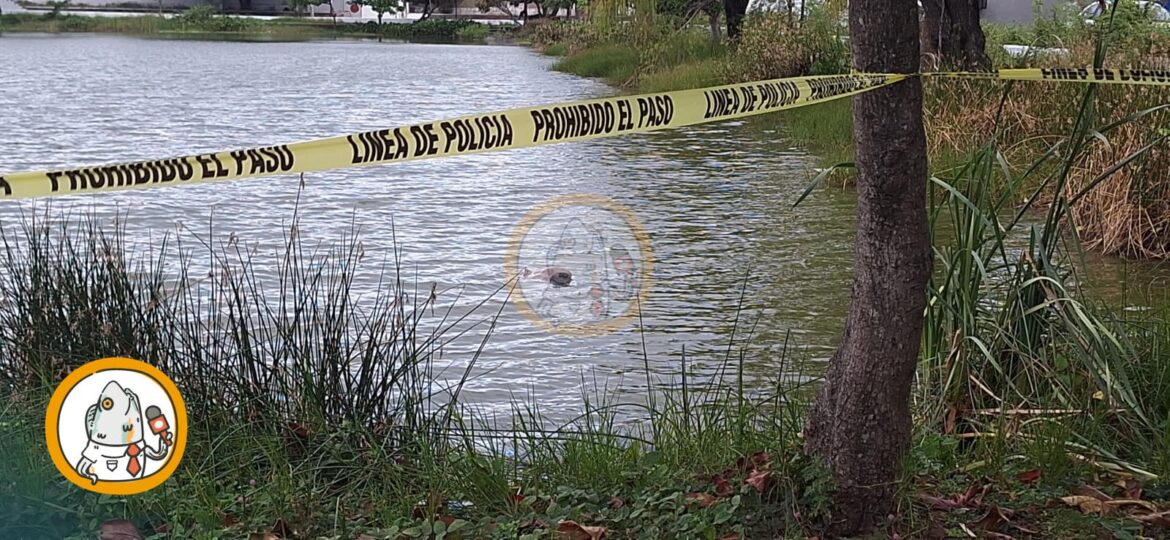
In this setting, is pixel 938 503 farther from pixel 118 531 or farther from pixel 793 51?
pixel 793 51

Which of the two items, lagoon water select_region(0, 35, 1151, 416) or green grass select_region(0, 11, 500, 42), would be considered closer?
lagoon water select_region(0, 35, 1151, 416)

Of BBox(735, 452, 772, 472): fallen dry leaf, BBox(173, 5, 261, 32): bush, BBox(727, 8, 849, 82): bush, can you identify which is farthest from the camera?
BBox(173, 5, 261, 32): bush

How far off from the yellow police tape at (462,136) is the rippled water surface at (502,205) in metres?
1.54

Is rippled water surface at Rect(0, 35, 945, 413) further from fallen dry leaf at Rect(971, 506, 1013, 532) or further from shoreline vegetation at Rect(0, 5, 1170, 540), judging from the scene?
fallen dry leaf at Rect(971, 506, 1013, 532)

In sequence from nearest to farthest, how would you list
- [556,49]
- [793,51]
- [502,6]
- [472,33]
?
[793,51]
[556,49]
[472,33]
[502,6]

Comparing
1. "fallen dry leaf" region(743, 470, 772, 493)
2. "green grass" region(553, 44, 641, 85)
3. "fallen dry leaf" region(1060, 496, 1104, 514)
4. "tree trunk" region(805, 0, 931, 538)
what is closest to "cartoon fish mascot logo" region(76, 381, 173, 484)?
"fallen dry leaf" region(743, 470, 772, 493)

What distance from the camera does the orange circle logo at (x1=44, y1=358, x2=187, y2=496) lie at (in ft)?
11.5

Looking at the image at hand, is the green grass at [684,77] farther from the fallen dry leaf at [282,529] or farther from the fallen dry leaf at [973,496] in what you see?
the fallen dry leaf at [282,529]

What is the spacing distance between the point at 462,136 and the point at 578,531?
1137 millimetres

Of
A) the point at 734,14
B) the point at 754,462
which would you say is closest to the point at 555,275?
the point at 754,462

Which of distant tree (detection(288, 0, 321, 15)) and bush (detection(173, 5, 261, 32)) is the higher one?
distant tree (detection(288, 0, 321, 15))

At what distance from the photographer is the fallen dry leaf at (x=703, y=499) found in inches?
141

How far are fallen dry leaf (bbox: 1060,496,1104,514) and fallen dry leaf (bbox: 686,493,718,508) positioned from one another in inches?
39.1

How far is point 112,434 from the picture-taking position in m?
3.48
